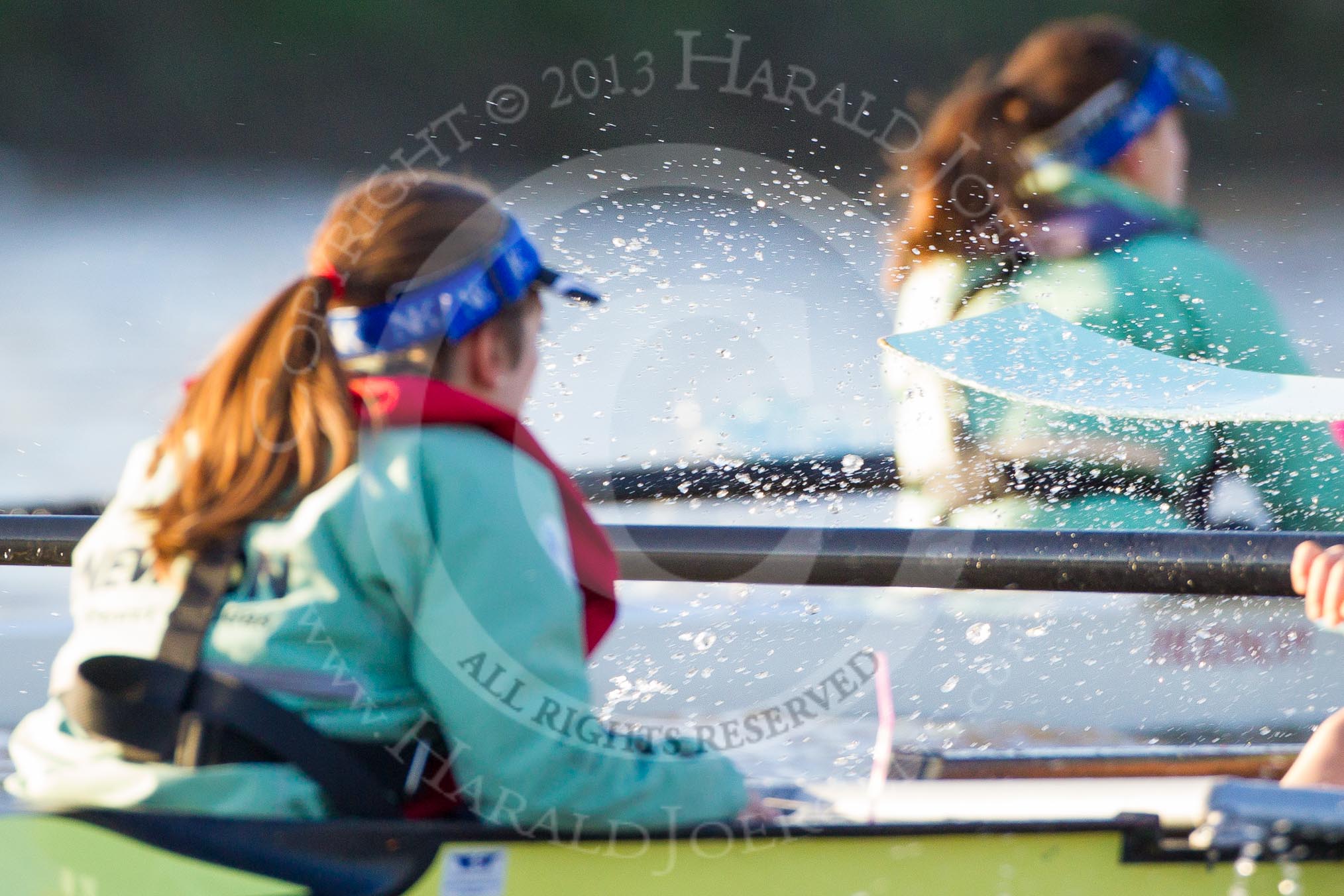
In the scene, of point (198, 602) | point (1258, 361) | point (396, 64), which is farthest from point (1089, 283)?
point (396, 64)

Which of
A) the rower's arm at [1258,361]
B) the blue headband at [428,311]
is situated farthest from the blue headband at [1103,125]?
the blue headband at [428,311]

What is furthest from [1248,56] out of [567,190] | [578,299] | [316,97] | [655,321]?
[578,299]

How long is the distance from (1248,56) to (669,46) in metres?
4.28

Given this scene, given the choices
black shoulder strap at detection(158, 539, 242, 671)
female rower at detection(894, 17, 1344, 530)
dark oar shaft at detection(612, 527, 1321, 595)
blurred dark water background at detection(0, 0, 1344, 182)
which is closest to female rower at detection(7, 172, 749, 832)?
black shoulder strap at detection(158, 539, 242, 671)

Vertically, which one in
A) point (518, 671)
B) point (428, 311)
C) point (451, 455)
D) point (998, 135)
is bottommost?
point (518, 671)

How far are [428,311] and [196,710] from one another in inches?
14.0

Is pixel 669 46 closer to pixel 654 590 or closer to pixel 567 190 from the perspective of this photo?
pixel 567 190

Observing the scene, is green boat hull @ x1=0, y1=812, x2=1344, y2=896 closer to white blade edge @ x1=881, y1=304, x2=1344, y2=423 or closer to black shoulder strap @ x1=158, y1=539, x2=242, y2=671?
black shoulder strap @ x1=158, y1=539, x2=242, y2=671

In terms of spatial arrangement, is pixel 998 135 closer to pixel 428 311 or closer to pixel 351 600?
pixel 428 311

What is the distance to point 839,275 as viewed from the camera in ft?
12.6

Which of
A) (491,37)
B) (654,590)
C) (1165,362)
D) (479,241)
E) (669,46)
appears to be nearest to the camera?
(479,241)

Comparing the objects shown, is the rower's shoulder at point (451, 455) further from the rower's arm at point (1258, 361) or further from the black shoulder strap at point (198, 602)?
the rower's arm at point (1258, 361)

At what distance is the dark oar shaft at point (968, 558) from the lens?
1609 millimetres

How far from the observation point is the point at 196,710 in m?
1.03
